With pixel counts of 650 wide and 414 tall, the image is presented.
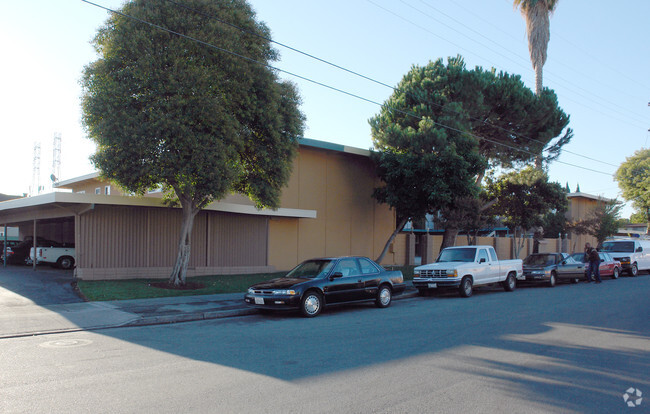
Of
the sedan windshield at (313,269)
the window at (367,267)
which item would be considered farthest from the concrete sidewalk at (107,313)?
the window at (367,267)

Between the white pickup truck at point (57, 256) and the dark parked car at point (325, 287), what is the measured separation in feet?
51.2

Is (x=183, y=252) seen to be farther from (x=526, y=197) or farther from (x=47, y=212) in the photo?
(x=526, y=197)

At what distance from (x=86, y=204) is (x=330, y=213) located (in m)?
12.5

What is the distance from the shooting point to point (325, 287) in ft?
40.5

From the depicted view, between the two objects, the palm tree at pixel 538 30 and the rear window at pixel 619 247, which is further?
the palm tree at pixel 538 30

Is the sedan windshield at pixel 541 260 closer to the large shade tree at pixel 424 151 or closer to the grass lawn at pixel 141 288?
the large shade tree at pixel 424 151

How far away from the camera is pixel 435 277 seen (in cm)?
1628

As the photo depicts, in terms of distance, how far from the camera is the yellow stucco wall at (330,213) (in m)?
24.4

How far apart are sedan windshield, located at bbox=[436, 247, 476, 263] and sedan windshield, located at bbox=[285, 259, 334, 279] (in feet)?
19.3

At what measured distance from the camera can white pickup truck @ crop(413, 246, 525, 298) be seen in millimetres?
16047

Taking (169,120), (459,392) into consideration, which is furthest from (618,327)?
(169,120)

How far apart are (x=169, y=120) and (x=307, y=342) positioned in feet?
26.9

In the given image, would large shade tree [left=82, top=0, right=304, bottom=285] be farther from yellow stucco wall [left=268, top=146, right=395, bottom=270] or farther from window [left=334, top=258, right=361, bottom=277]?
yellow stucco wall [left=268, top=146, right=395, bottom=270]

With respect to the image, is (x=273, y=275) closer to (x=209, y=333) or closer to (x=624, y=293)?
(x=209, y=333)
